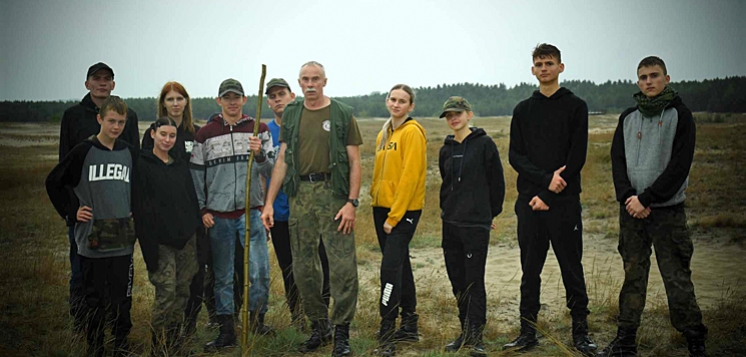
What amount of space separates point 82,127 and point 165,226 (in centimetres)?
126

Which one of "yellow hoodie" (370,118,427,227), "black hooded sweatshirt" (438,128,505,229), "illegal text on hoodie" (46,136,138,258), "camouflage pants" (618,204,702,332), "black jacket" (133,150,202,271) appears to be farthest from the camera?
"black hooded sweatshirt" (438,128,505,229)

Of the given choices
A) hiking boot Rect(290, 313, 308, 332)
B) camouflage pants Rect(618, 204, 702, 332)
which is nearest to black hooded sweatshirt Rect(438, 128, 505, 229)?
camouflage pants Rect(618, 204, 702, 332)

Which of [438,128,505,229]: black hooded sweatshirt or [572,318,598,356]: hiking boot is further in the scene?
[438,128,505,229]: black hooded sweatshirt

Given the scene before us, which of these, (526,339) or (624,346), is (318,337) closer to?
(526,339)

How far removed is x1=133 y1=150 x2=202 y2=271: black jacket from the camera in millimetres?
4551

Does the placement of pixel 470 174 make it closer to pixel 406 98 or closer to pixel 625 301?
pixel 406 98

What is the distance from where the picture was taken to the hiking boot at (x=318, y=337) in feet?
16.1

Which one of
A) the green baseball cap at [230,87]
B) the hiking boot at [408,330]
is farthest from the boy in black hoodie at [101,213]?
the hiking boot at [408,330]

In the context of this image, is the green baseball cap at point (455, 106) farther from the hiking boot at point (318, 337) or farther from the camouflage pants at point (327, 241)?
the hiking boot at point (318, 337)

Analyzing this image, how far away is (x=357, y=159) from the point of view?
15.9 ft

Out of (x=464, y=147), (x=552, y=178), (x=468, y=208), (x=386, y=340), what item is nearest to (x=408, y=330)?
(x=386, y=340)

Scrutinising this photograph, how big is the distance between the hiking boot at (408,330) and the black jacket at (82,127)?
286 cm

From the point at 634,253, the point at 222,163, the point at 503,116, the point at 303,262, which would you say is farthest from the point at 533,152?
the point at 503,116

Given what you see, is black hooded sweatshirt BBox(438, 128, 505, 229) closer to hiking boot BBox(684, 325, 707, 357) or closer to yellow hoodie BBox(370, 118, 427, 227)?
yellow hoodie BBox(370, 118, 427, 227)
